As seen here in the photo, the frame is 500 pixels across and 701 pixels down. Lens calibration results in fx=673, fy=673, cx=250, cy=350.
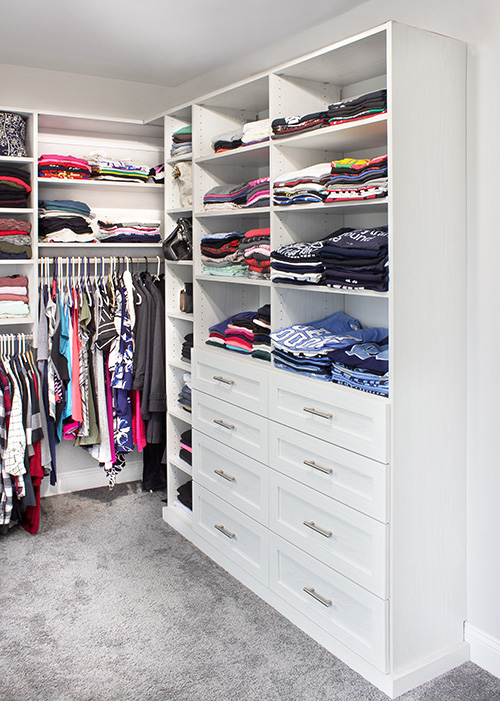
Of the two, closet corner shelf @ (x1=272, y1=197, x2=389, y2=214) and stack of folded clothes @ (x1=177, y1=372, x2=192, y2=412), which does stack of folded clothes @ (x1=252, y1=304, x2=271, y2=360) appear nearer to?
closet corner shelf @ (x1=272, y1=197, x2=389, y2=214)

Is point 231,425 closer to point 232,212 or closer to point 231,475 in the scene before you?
point 231,475

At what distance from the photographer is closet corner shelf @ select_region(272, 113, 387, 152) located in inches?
88.4

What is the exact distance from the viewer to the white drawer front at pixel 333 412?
2230 mm

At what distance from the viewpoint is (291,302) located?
2848mm

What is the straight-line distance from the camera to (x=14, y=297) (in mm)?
3625

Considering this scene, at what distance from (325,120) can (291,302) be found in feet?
2.47

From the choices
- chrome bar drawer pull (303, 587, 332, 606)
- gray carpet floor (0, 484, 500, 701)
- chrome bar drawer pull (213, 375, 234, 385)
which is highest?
chrome bar drawer pull (213, 375, 234, 385)

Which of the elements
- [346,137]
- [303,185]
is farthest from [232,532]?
[346,137]

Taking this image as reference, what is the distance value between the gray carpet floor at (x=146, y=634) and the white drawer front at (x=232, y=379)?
830 mm

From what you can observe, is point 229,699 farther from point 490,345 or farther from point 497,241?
point 497,241

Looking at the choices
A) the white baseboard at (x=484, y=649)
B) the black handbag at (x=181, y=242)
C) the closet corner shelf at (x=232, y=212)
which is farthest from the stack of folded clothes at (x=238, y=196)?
the white baseboard at (x=484, y=649)

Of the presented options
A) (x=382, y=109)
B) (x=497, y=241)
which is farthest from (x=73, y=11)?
(x=497, y=241)

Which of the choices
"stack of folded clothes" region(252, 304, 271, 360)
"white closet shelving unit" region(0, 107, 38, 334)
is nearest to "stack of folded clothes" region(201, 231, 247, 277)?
"stack of folded clothes" region(252, 304, 271, 360)

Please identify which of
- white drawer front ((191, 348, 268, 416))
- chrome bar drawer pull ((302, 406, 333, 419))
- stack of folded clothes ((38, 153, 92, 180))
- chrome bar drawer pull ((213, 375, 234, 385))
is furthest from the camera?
stack of folded clothes ((38, 153, 92, 180))
